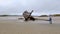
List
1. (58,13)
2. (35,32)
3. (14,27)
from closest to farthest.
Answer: (35,32) < (14,27) < (58,13)

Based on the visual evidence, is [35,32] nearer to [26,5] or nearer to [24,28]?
[24,28]

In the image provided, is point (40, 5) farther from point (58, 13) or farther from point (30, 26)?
point (30, 26)

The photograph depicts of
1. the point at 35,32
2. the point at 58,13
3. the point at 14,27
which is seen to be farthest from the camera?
the point at 58,13

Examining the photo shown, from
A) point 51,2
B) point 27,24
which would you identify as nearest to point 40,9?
point 51,2

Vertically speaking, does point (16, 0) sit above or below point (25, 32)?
above

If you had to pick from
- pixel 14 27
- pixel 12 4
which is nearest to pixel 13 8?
pixel 12 4

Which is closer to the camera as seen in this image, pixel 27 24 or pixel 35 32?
pixel 35 32

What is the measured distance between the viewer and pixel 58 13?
1.91 metres

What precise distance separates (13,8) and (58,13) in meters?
0.65

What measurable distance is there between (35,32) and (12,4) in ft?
3.01

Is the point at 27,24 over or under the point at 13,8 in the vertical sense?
under

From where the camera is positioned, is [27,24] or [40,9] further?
[40,9]

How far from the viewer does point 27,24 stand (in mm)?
1357

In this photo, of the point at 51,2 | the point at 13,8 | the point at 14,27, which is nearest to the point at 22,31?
the point at 14,27
